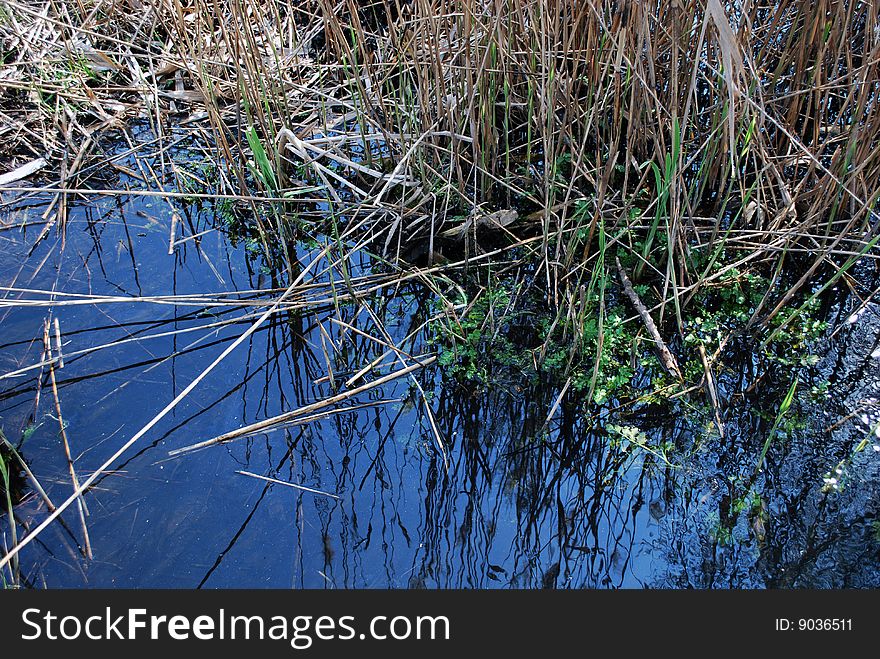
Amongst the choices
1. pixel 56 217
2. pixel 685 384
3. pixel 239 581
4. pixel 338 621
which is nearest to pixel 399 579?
pixel 338 621

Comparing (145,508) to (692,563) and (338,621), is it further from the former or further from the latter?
(692,563)

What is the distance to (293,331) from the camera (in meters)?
2.26

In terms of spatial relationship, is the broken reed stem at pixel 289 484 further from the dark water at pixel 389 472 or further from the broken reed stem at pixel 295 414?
the broken reed stem at pixel 295 414

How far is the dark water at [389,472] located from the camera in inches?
64.9

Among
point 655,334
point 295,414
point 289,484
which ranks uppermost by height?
point 655,334

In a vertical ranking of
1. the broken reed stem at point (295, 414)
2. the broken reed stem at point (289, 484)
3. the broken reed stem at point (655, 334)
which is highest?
the broken reed stem at point (655, 334)

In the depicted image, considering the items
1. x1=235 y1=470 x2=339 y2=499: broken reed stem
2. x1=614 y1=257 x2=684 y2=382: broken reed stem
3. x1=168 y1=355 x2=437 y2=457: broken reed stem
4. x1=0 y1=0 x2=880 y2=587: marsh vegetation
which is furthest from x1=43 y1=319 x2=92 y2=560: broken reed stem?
x1=614 y1=257 x2=684 y2=382: broken reed stem

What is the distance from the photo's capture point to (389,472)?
6.05 ft

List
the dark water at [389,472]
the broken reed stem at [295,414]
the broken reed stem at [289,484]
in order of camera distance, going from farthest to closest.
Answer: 1. the broken reed stem at [295,414]
2. the broken reed stem at [289,484]
3. the dark water at [389,472]

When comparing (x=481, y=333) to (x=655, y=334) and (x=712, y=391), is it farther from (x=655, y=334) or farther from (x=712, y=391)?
(x=712, y=391)

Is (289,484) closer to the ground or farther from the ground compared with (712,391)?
closer to the ground

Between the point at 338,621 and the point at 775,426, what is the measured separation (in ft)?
3.78

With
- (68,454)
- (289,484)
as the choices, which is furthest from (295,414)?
(68,454)

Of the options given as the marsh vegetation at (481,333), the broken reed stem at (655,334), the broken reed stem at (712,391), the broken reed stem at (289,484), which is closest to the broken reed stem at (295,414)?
the marsh vegetation at (481,333)
